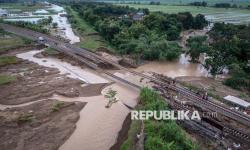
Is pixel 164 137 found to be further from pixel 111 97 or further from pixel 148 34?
pixel 148 34

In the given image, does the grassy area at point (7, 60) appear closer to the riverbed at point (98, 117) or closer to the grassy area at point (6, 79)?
the grassy area at point (6, 79)

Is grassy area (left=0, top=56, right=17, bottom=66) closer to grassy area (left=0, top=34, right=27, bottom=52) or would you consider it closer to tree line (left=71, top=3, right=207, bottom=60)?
grassy area (left=0, top=34, right=27, bottom=52)

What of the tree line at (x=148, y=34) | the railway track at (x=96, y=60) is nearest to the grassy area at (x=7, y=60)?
the railway track at (x=96, y=60)

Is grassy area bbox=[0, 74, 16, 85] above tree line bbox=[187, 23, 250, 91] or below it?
below

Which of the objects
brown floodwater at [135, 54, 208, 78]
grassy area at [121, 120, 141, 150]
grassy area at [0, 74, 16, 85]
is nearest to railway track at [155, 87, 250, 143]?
grassy area at [121, 120, 141, 150]

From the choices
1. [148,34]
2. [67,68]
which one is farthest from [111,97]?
[148,34]

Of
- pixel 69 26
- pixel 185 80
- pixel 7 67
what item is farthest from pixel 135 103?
pixel 69 26
